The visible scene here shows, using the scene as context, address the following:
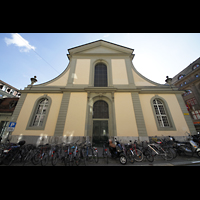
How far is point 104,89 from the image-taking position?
940 cm

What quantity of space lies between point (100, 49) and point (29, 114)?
12.3 m

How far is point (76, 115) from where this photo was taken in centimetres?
842

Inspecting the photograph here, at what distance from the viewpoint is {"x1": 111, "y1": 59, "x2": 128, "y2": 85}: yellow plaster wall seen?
10.5 m

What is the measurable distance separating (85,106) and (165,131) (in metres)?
8.13

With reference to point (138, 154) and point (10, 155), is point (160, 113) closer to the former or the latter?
point (138, 154)

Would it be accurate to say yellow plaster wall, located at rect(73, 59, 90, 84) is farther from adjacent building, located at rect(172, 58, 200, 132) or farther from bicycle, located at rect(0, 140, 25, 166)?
adjacent building, located at rect(172, 58, 200, 132)

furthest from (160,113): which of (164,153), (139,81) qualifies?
(164,153)

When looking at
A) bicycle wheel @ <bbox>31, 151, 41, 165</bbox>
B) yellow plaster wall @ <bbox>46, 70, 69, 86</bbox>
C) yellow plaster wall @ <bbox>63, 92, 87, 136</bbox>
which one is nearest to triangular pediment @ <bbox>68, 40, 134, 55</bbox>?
yellow plaster wall @ <bbox>46, 70, 69, 86</bbox>

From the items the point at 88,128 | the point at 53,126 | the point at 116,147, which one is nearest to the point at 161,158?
the point at 116,147

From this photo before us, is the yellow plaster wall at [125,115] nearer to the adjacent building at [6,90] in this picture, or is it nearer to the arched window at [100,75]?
the arched window at [100,75]

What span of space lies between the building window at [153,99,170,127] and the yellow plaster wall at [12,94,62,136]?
34.6ft

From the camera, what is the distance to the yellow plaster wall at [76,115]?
7809 mm

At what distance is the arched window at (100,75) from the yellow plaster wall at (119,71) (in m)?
1.12
